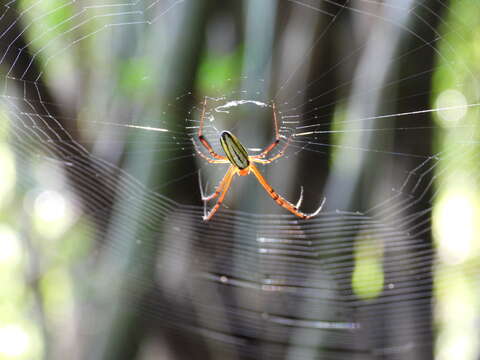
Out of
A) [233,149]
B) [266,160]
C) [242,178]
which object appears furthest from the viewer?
[242,178]

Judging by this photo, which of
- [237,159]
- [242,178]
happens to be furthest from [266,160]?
[242,178]

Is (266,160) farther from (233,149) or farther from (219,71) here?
(219,71)

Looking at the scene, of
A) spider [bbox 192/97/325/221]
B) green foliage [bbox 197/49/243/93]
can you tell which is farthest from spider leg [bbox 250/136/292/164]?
green foliage [bbox 197/49/243/93]

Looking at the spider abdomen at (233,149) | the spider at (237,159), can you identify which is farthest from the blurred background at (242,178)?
the spider abdomen at (233,149)

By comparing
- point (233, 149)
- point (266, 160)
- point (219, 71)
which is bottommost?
point (233, 149)

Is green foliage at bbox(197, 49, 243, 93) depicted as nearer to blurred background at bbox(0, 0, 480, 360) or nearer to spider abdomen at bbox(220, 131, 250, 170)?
blurred background at bbox(0, 0, 480, 360)

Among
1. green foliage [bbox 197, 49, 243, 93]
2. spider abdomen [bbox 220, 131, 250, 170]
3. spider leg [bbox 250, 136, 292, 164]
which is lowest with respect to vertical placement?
spider abdomen [bbox 220, 131, 250, 170]

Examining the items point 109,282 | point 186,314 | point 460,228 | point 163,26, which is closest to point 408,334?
point 460,228
